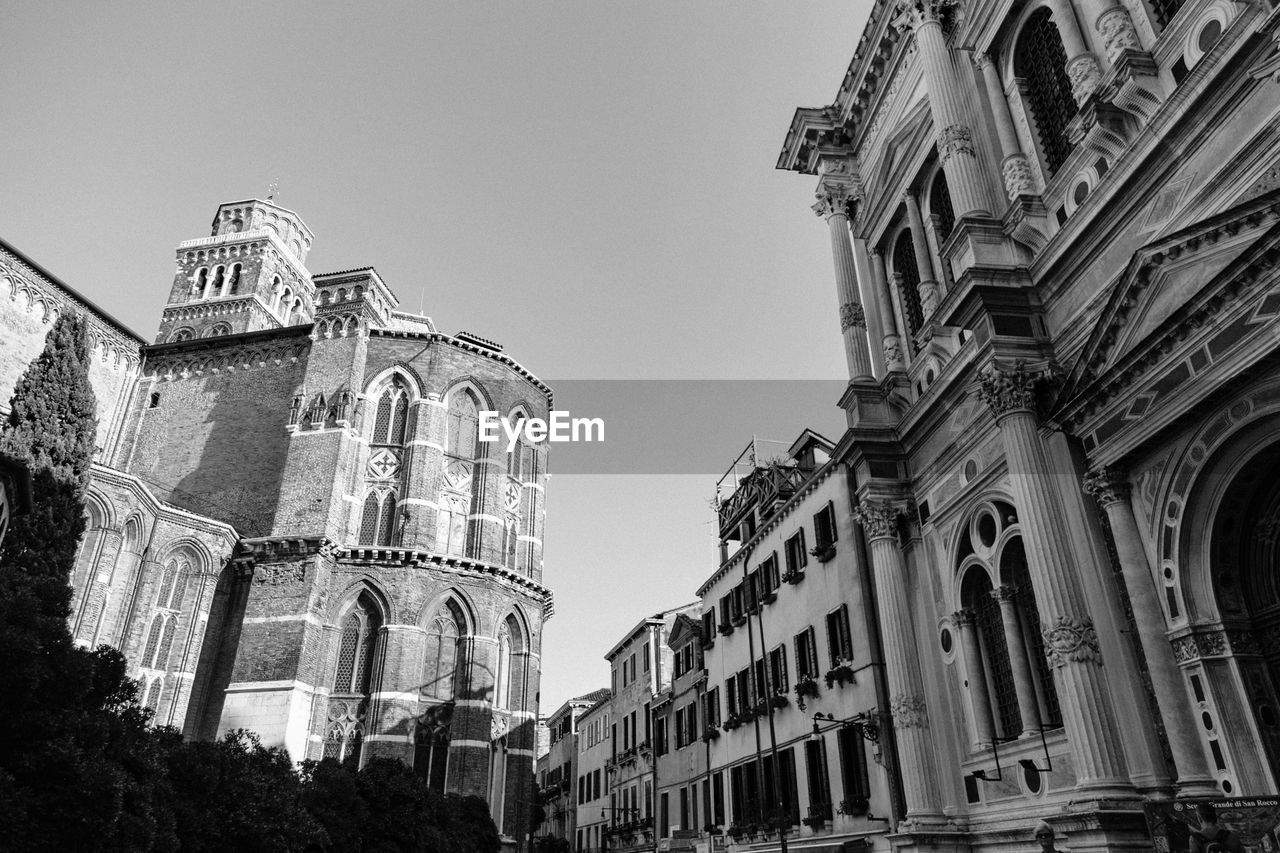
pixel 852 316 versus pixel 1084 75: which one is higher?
pixel 852 316

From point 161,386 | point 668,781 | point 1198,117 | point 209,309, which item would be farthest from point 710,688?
point 209,309

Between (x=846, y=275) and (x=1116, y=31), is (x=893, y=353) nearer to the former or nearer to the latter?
(x=846, y=275)

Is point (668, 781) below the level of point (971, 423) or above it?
below

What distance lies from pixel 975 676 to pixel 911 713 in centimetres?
183

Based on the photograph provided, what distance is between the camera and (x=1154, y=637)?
11828 mm

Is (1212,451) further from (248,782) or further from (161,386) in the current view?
(161,386)

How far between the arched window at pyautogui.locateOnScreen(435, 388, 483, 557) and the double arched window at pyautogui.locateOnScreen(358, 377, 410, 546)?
201 centimetres

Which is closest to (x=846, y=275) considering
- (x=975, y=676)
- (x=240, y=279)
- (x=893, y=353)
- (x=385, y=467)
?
(x=893, y=353)

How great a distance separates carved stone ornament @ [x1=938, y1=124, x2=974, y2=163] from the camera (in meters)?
17.5

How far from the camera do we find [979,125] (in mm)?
18031

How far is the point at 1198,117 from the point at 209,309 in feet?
205

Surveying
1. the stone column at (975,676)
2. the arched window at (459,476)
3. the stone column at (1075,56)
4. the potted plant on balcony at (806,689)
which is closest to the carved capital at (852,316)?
the stone column at (1075,56)

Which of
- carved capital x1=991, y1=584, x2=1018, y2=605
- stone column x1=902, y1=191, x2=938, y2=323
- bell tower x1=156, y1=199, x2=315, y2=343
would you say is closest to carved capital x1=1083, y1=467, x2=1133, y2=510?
carved capital x1=991, y1=584, x2=1018, y2=605

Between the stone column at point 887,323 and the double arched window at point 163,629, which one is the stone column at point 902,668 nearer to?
the stone column at point 887,323
